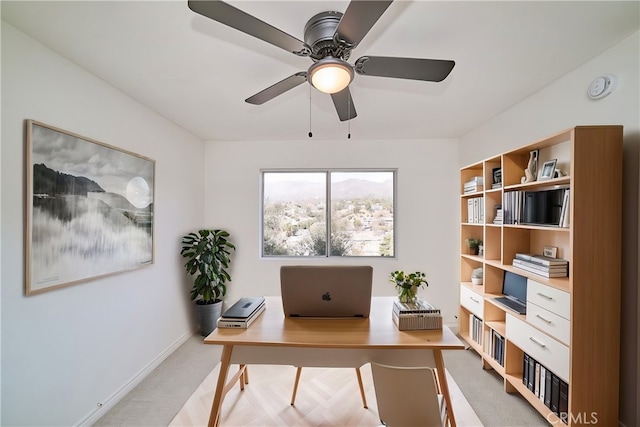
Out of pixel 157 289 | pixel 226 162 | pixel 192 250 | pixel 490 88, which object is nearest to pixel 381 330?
pixel 490 88

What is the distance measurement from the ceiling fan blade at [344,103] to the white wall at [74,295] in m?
1.76

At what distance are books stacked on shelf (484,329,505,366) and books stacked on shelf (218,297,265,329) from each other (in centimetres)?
211

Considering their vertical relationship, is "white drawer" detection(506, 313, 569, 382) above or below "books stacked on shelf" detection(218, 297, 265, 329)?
below

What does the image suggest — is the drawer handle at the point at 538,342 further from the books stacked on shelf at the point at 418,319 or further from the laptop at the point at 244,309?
the laptop at the point at 244,309

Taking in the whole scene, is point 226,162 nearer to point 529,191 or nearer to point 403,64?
point 403,64

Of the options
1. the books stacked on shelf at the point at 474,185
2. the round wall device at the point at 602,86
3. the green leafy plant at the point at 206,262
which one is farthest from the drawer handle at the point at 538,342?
the green leafy plant at the point at 206,262

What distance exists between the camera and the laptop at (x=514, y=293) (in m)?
2.07

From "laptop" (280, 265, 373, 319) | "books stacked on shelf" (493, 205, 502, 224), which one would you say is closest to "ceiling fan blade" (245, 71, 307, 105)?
"laptop" (280, 265, 373, 319)

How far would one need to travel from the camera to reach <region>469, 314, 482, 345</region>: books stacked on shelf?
8.34 feet

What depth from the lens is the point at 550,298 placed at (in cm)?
170

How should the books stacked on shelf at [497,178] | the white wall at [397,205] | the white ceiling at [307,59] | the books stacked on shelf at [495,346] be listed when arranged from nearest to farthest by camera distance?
the white ceiling at [307,59], the books stacked on shelf at [495,346], the books stacked on shelf at [497,178], the white wall at [397,205]

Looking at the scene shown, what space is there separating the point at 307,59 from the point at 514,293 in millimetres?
2592

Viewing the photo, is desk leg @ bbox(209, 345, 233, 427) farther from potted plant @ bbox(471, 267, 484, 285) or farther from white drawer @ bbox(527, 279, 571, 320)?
potted plant @ bbox(471, 267, 484, 285)

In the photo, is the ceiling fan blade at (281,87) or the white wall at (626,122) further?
the white wall at (626,122)
